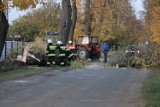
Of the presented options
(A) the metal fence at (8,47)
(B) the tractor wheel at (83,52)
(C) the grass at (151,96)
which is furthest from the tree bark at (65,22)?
(C) the grass at (151,96)

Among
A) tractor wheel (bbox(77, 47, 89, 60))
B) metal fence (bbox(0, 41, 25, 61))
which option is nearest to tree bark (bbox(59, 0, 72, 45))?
tractor wheel (bbox(77, 47, 89, 60))

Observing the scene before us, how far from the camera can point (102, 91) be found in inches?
597

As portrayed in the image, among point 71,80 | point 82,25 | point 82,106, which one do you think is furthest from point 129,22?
point 82,106

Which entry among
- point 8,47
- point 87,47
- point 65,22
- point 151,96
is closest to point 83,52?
point 87,47

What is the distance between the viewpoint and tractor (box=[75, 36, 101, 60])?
35844 millimetres

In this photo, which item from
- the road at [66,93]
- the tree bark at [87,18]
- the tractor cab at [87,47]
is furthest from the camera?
the tree bark at [87,18]

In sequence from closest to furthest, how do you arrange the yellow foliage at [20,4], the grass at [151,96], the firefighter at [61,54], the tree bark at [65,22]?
the grass at [151,96] < the yellow foliage at [20,4] < the firefighter at [61,54] < the tree bark at [65,22]

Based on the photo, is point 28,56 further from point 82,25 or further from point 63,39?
point 82,25

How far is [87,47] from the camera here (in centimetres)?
3656

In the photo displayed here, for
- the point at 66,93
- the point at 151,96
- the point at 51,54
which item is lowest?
the point at 66,93

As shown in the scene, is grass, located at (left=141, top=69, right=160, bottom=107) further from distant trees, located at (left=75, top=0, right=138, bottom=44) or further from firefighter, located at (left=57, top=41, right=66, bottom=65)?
distant trees, located at (left=75, top=0, right=138, bottom=44)

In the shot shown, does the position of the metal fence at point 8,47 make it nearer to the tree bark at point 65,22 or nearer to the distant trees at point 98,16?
the tree bark at point 65,22

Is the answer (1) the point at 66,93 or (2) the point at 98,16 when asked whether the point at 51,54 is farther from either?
(2) the point at 98,16

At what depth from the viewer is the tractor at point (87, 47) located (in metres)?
35.8
